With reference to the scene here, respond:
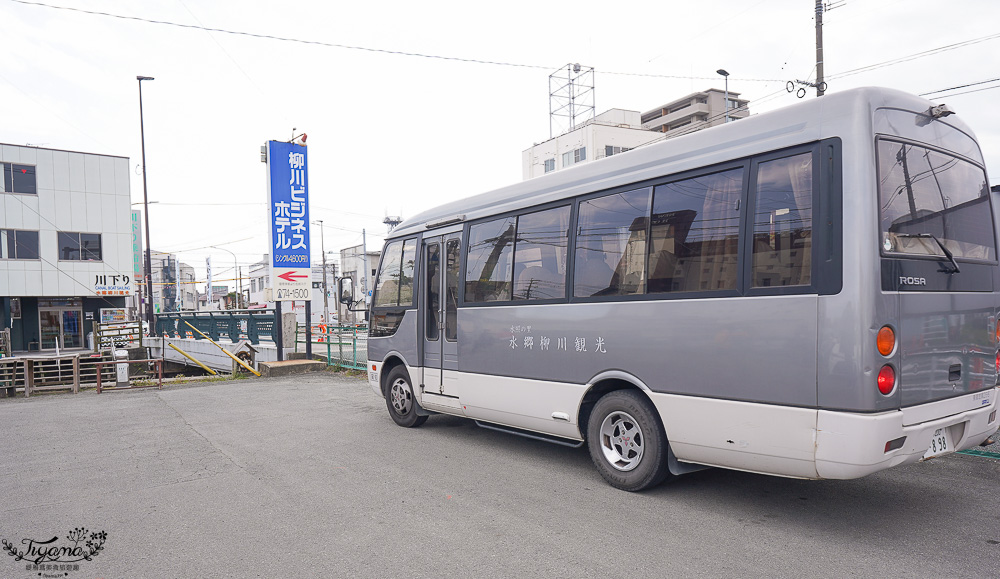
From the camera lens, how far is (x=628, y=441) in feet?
18.2

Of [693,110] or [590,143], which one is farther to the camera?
[693,110]

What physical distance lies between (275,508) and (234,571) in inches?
49.7

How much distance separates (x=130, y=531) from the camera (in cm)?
480

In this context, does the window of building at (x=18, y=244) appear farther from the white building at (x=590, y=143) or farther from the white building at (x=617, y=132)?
the white building at (x=617, y=132)

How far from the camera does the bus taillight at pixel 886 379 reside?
13.1ft

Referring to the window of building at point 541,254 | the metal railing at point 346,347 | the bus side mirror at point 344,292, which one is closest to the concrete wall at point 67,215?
the metal railing at point 346,347

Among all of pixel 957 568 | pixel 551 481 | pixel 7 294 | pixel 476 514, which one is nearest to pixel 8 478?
pixel 476 514

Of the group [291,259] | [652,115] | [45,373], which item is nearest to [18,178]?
[45,373]

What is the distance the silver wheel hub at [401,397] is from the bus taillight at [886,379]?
5.96 m

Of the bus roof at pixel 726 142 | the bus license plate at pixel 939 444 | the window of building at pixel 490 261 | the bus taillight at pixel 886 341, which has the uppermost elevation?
the bus roof at pixel 726 142

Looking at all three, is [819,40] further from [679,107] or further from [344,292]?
[679,107]

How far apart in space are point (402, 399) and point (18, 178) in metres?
34.1

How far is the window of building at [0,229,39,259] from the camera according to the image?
1258 inches

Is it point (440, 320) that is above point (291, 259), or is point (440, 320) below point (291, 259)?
below
